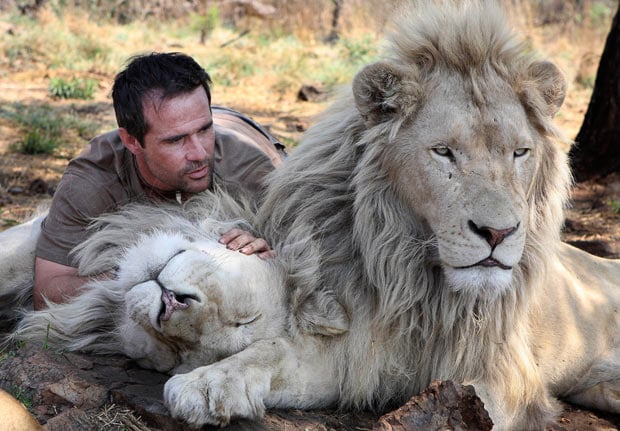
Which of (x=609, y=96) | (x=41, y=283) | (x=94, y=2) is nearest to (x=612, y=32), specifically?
(x=609, y=96)

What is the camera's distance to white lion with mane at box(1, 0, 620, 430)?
303 centimetres

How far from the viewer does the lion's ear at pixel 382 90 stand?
318cm

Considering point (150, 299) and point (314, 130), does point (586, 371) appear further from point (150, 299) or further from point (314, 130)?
point (150, 299)

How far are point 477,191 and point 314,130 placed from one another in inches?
37.3

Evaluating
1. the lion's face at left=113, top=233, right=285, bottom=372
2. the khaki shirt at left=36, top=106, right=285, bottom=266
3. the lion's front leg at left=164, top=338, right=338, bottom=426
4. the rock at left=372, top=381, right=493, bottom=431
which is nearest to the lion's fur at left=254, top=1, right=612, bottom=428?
the lion's front leg at left=164, top=338, right=338, bottom=426

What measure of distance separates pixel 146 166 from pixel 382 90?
4.55 ft

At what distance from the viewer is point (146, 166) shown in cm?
405

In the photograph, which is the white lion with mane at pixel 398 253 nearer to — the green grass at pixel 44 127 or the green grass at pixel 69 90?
the green grass at pixel 44 127

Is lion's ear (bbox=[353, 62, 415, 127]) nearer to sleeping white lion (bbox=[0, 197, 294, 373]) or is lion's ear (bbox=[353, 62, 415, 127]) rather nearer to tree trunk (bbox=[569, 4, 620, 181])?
sleeping white lion (bbox=[0, 197, 294, 373])

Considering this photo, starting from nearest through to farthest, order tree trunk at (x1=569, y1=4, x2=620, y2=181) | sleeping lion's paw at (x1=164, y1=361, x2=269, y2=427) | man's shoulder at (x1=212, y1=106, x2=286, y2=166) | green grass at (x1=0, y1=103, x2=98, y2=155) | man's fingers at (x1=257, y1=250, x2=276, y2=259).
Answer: sleeping lion's paw at (x1=164, y1=361, x2=269, y2=427) < man's fingers at (x1=257, y1=250, x2=276, y2=259) < man's shoulder at (x1=212, y1=106, x2=286, y2=166) < tree trunk at (x1=569, y1=4, x2=620, y2=181) < green grass at (x1=0, y1=103, x2=98, y2=155)

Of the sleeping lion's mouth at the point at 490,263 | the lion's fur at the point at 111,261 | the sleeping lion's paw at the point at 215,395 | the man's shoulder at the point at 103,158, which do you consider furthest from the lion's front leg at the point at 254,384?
the man's shoulder at the point at 103,158

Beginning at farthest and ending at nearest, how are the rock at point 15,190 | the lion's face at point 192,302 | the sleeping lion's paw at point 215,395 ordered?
the rock at point 15,190, the lion's face at point 192,302, the sleeping lion's paw at point 215,395

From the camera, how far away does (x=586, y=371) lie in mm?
4098

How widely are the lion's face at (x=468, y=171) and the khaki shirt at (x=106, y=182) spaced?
0.91m
